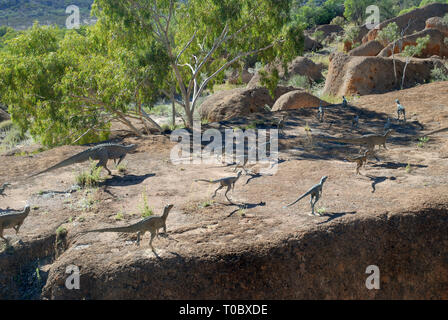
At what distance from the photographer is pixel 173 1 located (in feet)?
45.2

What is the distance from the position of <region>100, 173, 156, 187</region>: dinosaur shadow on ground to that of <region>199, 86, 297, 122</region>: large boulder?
9.11 m

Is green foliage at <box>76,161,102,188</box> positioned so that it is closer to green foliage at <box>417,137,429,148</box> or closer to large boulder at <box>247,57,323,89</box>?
green foliage at <box>417,137,429,148</box>

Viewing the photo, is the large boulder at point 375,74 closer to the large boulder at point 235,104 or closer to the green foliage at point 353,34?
the large boulder at point 235,104

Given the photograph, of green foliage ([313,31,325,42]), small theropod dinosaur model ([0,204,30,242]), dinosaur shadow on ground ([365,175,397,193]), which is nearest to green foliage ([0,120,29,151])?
small theropod dinosaur model ([0,204,30,242])

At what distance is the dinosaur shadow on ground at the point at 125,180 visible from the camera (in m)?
8.19

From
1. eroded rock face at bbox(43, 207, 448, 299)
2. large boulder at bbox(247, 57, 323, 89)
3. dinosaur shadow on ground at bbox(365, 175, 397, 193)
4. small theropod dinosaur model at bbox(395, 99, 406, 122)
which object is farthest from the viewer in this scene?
large boulder at bbox(247, 57, 323, 89)

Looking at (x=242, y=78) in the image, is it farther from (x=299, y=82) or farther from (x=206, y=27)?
(x=206, y=27)

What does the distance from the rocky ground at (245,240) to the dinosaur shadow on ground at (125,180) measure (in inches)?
2.3

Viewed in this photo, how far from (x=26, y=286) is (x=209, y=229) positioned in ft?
8.54

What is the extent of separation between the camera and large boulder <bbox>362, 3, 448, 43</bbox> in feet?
104

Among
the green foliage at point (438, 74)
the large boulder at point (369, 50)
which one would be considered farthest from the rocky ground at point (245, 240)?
the large boulder at point (369, 50)

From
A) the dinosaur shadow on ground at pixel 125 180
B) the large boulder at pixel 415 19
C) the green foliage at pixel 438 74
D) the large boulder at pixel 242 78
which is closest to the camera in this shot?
the dinosaur shadow on ground at pixel 125 180
